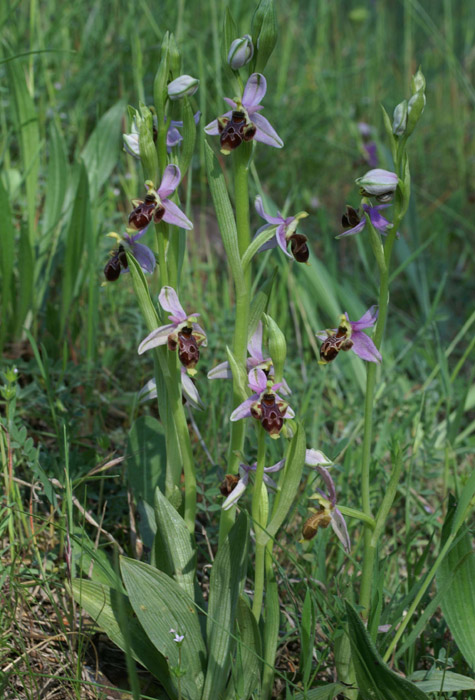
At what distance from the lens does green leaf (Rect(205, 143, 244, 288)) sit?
1373 mm

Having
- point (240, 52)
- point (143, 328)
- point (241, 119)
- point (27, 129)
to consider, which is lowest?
point (143, 328)

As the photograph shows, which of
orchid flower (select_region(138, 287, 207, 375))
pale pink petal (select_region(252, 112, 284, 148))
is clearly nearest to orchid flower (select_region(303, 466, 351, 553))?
orchid flower (select_region(138, 287, 207, 375))

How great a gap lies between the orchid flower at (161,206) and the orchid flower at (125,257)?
0.31 ft

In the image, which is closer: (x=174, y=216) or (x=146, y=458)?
(x=174, y=216)

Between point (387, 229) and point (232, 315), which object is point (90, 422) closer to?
point (232, 315)

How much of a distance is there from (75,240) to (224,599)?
4.81 ft

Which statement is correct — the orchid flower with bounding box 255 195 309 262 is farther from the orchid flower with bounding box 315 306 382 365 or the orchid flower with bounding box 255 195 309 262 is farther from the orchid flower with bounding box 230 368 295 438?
the orchid flower with bounding box 230 368 295 438

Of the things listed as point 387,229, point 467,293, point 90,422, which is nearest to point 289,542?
point 90,422

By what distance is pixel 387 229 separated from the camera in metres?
1.39

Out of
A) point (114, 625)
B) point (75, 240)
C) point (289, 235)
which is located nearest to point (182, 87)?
point (289, 235)

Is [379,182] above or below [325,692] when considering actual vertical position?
above

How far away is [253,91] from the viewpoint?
134cm

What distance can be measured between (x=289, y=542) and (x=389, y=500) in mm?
600

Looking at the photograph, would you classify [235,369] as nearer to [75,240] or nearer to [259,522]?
[259,522]
